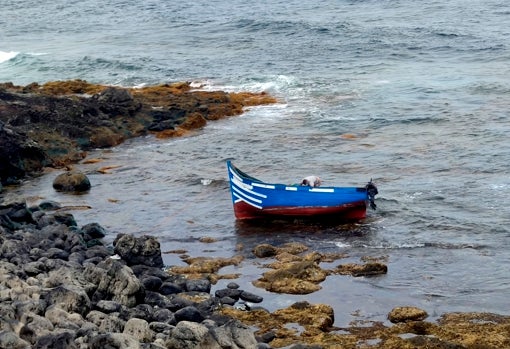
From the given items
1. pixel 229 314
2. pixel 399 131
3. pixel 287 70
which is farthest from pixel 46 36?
pixel 229 314

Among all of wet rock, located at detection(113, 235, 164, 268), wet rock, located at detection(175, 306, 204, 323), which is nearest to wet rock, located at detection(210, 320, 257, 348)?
wet rock, located at detection(175, 306, 204, 323)

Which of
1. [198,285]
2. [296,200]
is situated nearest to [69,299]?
[198,285]

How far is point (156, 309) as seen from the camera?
58.3 feet

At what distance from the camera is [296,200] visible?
87.7 feet

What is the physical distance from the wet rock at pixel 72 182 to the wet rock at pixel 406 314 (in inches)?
610

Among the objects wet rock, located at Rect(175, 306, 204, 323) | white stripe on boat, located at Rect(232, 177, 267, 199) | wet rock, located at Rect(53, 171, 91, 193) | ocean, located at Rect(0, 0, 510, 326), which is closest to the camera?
wet rock, located at Rect(175, 306, 204, 323)

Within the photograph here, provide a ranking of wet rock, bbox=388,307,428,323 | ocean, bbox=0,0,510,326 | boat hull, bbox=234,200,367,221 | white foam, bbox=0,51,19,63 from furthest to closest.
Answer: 1. white foam, bbox=0,51,19,63
2. boat hull, bbox=234,200,367,221
3. ocean, bbox=0,0,510,326
4. wet rock, bbox=388,307,428,323

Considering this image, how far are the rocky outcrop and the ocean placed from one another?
87cm

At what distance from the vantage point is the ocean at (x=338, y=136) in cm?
2320

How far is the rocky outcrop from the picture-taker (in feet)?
110

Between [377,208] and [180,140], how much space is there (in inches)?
510

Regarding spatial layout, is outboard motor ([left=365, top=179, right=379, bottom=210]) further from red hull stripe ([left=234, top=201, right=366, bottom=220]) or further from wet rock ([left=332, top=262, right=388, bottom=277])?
wet rock ([left=332, top=262, right=388, bottom=277])

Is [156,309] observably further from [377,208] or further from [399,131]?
[399,131]

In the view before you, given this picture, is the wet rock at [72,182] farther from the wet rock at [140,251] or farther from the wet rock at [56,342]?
the wet rock at [56,342]
